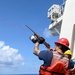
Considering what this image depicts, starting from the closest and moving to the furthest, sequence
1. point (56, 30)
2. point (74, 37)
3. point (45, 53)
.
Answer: point (45, 53), point (74, 37), point (56, 30)

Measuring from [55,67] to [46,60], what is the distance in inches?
8.5

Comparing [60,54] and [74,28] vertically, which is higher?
[74,28]

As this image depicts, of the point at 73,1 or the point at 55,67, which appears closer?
the point at 55,67

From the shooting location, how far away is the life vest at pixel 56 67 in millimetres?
5055

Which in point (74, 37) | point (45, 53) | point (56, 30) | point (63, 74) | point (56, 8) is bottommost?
point (63, 74)

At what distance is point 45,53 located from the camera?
16.5ft

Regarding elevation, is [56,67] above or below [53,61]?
below

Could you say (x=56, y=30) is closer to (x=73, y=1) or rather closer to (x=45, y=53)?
(x=73, y=1)

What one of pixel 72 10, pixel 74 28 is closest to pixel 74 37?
pixel 74 28

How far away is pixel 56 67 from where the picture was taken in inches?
199

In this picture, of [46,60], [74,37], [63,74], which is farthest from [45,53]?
[74,37]

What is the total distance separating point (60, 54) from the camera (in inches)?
203

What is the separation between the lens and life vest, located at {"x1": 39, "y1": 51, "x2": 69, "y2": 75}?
16.6 feet

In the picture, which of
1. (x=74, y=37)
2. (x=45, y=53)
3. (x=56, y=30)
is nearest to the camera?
(x=45, y=53)
